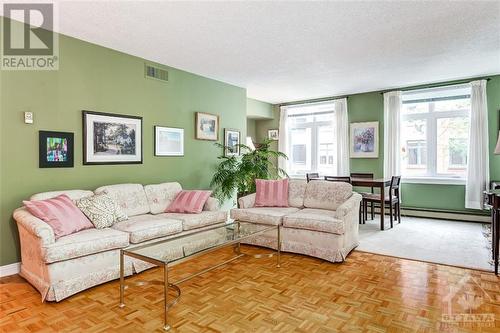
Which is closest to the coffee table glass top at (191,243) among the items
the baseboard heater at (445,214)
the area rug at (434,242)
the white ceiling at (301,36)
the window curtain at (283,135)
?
the area rug at (434,242)

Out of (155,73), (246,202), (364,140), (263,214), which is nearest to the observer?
(263,214)

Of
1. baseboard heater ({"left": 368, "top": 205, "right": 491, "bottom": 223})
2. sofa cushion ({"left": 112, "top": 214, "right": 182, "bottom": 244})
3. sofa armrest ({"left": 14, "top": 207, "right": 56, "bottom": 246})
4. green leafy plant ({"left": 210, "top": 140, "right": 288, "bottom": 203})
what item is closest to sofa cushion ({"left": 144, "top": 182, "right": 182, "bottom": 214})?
sofa cushion ({"left": 112, "top": 214, "right": 182, "bottom": 244})

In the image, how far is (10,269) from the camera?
10.2ft

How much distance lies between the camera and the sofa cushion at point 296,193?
434 cm

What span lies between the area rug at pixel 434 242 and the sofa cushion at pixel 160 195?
8.70 feet

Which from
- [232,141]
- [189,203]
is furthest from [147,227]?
[232,141]

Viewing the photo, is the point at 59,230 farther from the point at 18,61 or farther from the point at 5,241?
the point at 18,61

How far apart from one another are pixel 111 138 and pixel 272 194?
232cm

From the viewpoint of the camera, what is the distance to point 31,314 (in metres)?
2.30

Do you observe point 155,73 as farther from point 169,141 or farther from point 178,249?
point 178,249

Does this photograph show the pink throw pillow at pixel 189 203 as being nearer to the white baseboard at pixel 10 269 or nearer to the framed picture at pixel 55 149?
the framed picture at pixel 55 149

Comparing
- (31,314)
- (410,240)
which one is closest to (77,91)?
(31,314)

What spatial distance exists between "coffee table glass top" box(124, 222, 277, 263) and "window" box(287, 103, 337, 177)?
439 cm

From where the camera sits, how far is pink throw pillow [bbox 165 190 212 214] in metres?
3.95
